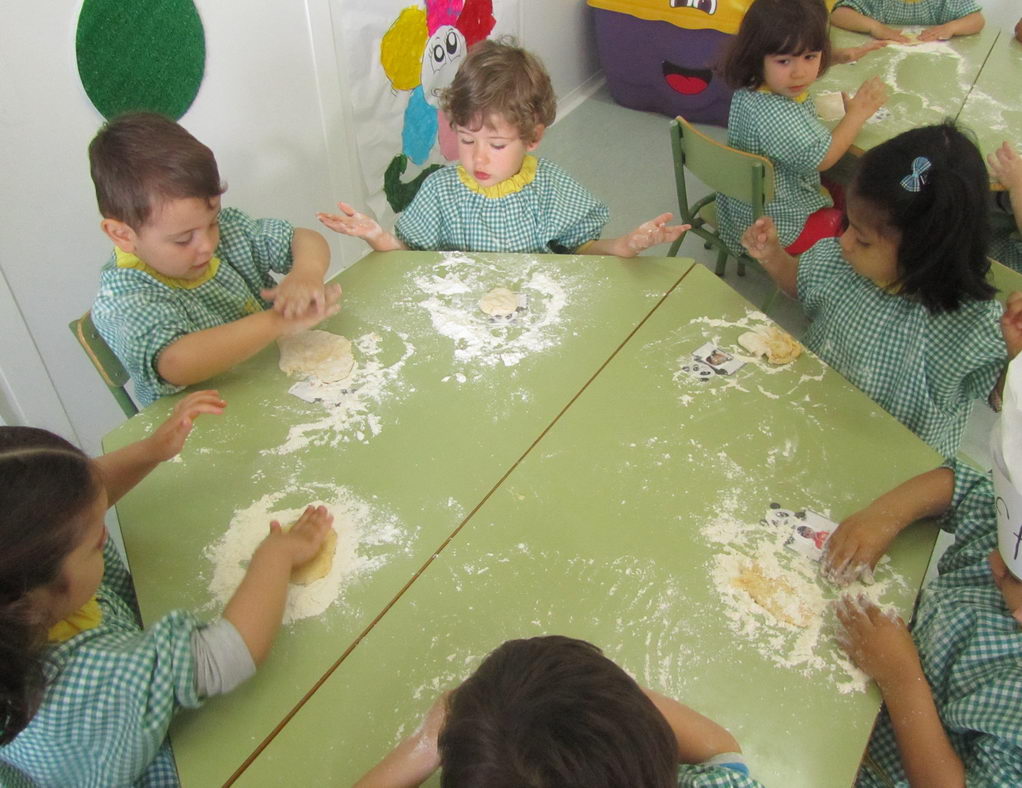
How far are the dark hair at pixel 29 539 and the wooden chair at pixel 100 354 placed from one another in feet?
1.97

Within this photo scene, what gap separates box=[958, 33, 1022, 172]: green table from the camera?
94.1 inches

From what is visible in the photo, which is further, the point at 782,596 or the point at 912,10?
the point at 912,10

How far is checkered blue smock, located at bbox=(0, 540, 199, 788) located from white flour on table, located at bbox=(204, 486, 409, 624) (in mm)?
164

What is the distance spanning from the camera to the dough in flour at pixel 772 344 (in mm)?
1594

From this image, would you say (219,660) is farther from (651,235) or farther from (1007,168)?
(1007,168)

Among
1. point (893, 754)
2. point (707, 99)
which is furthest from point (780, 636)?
point (707, 99)

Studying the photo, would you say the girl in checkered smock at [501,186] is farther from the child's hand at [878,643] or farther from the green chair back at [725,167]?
the child's hand at [878,643]

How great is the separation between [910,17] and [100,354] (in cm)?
356

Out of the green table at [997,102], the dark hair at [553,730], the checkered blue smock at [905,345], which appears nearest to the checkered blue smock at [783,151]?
the green table at [997,102]

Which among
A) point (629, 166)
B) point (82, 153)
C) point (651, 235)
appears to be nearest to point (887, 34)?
point (629, 166)

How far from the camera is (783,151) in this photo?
258cm

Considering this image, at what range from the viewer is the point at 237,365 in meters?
1.61

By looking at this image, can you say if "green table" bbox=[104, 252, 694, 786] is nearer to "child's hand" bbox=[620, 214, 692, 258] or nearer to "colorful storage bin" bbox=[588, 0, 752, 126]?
"child's hand" bbox=[620, 214, 692, 258]

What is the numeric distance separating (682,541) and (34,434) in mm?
1006
